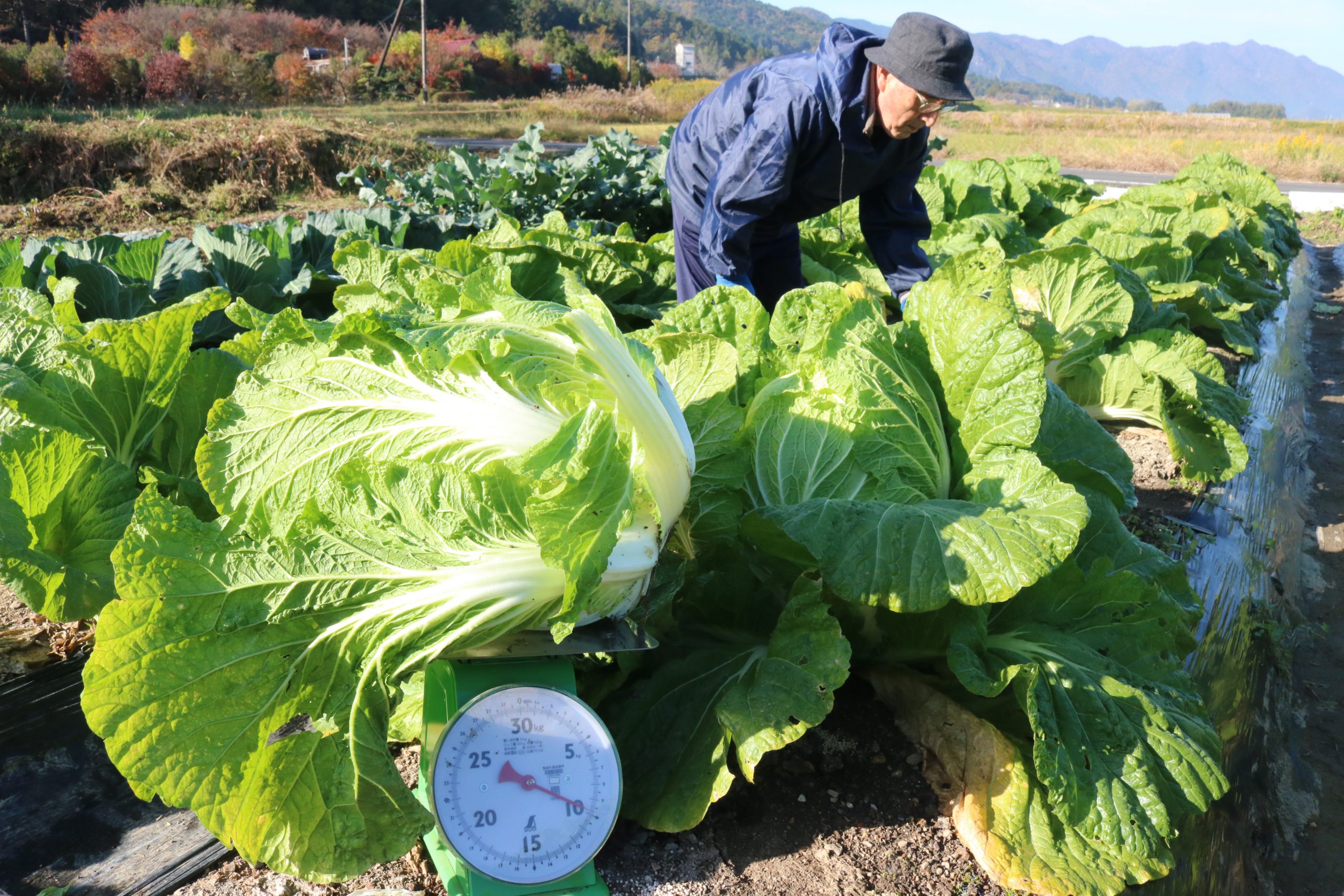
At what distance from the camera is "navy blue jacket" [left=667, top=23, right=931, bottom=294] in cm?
336

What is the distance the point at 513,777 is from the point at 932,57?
260 centimetres

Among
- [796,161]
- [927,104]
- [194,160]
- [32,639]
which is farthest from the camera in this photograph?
[194,160]

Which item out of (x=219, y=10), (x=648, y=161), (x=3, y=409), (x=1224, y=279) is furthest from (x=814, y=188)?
(x=219, y=10)

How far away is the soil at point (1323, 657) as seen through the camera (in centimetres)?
255

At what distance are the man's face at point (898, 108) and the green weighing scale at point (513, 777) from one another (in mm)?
2337

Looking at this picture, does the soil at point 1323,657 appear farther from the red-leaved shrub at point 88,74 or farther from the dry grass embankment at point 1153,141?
the red-leaved shrub at point 88,74

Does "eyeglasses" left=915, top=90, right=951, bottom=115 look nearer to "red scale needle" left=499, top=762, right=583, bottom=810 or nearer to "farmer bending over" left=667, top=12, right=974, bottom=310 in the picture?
"farmer bending over" left=667, top=12, right=974, bottom=310

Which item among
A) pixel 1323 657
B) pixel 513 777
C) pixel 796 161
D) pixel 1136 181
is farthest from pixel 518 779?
pixel 1136 181

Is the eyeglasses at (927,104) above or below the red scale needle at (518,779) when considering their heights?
above

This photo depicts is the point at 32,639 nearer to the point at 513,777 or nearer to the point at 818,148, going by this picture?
the point at 513,777

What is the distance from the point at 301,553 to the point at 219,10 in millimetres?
43093

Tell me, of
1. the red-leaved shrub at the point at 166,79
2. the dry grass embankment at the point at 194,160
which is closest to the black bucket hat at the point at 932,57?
the dry grass embankment at the point at 194,160

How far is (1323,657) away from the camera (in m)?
3.56

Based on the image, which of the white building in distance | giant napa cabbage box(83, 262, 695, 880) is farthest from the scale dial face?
the white building in distance
